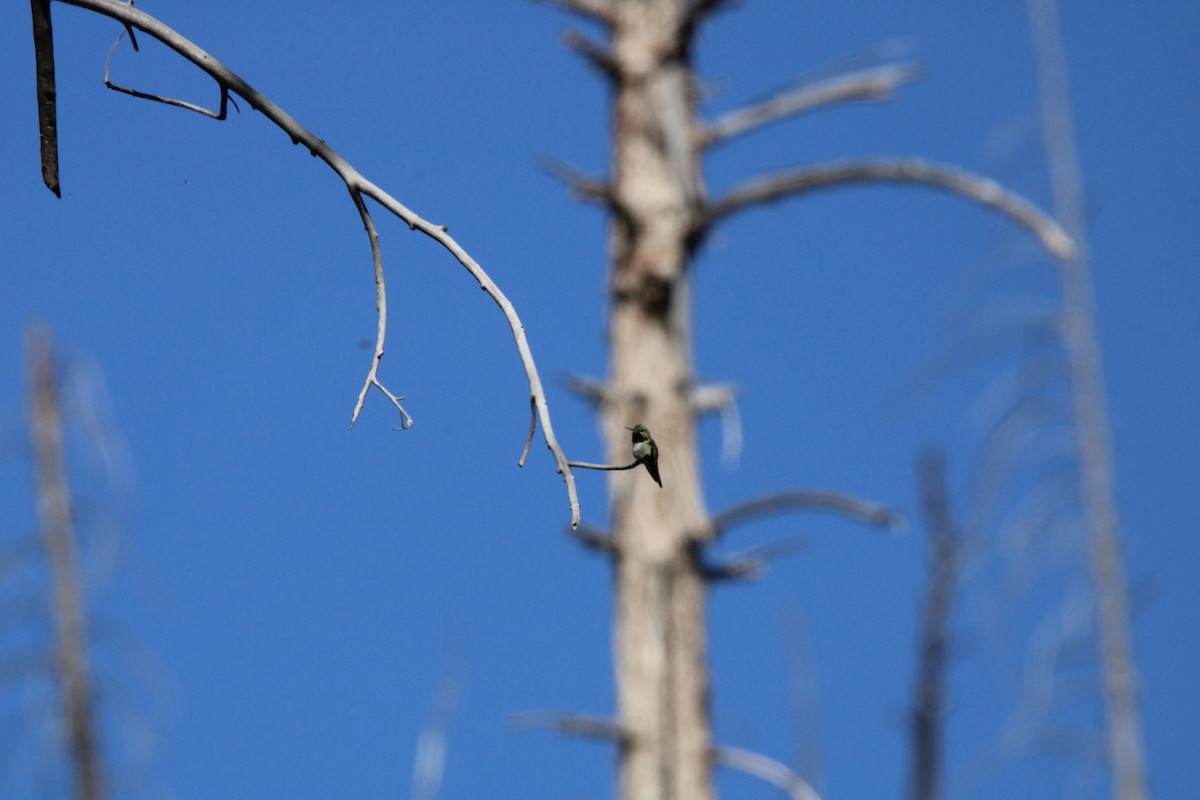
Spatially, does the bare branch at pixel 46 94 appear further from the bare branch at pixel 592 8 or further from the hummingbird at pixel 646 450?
the bare branch at pixel 592 8

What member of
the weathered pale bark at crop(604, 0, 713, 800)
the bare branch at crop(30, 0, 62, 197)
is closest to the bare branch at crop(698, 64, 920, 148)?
the weathered pale bark at crop(604, 0, 713, 800)

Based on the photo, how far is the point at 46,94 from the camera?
6.60ft

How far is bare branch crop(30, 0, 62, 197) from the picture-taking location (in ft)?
6.47

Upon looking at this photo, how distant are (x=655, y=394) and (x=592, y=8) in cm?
181

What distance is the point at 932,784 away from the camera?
6.33 metres

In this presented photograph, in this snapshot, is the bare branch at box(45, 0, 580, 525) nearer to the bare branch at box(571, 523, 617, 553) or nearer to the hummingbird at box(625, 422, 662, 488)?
the hummingbird at box(625, 422, 662, 488)

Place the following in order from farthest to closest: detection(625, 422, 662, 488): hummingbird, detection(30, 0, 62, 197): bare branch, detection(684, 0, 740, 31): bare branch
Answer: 1. detection(684, 0, 740, 31): bare branch
2. detection(30, 0, 62, 197): bare branch
3. detection(625, 422, 662, 488): hummingbird

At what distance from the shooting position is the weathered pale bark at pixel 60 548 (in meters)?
6.11

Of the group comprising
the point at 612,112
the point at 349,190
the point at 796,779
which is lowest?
the point at 349,190

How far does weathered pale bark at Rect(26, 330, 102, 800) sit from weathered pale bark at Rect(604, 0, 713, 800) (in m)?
2.09

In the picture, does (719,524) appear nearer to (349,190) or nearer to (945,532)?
(945,532)

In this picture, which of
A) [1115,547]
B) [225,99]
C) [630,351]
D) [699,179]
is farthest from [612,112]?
[225,99]

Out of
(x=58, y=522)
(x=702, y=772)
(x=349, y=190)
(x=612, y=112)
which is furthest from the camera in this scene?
(x=612, y=112)

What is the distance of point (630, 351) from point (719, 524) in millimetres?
764
